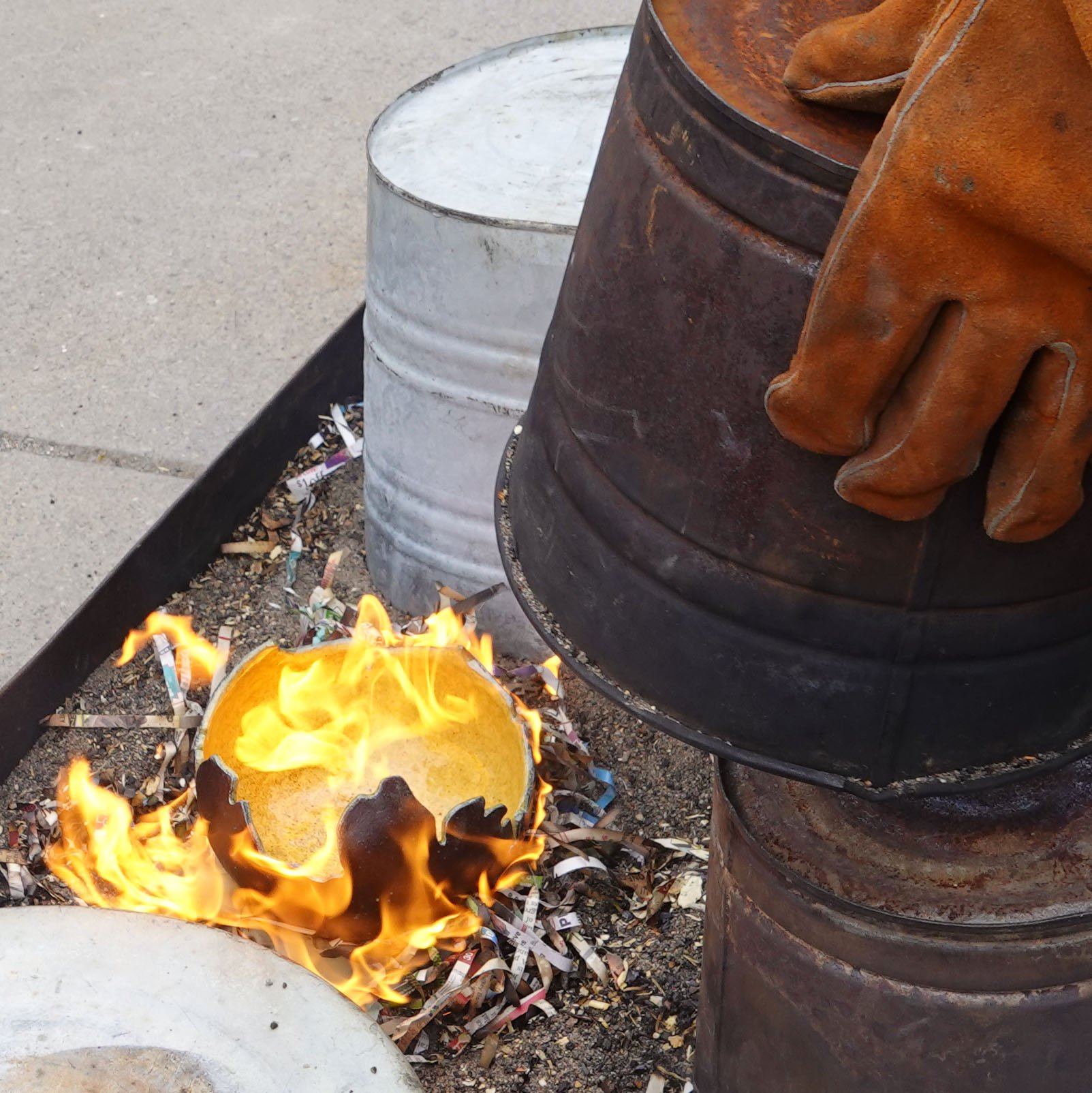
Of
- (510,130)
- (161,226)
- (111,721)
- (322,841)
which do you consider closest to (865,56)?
(510,130)

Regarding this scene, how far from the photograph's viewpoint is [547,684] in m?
3.05

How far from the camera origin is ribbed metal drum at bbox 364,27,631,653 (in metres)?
2.62

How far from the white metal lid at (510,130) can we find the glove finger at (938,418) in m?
1.38

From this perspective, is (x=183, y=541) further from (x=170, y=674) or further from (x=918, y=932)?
(x=918, y=932)

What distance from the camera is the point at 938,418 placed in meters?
1.19

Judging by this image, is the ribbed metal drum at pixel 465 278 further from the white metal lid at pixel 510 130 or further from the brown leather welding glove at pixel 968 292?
the brown leather welding glove at pixel 968 292

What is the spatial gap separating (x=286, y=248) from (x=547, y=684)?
212cm

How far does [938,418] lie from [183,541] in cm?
244

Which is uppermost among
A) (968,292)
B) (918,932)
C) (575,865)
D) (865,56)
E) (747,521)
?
(865,56)

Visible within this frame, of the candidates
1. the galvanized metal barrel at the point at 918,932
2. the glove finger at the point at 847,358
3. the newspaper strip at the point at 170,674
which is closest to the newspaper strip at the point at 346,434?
the newspaper strip at the point at 170,674

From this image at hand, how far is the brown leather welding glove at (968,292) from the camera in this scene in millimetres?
1024

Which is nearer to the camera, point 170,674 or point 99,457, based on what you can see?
point 170,674

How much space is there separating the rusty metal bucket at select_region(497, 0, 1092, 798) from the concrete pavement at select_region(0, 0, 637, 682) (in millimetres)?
1987

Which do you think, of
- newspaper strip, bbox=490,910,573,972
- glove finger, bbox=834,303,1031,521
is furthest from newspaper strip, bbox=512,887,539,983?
glove finger, bbox=834,303,1031,521
